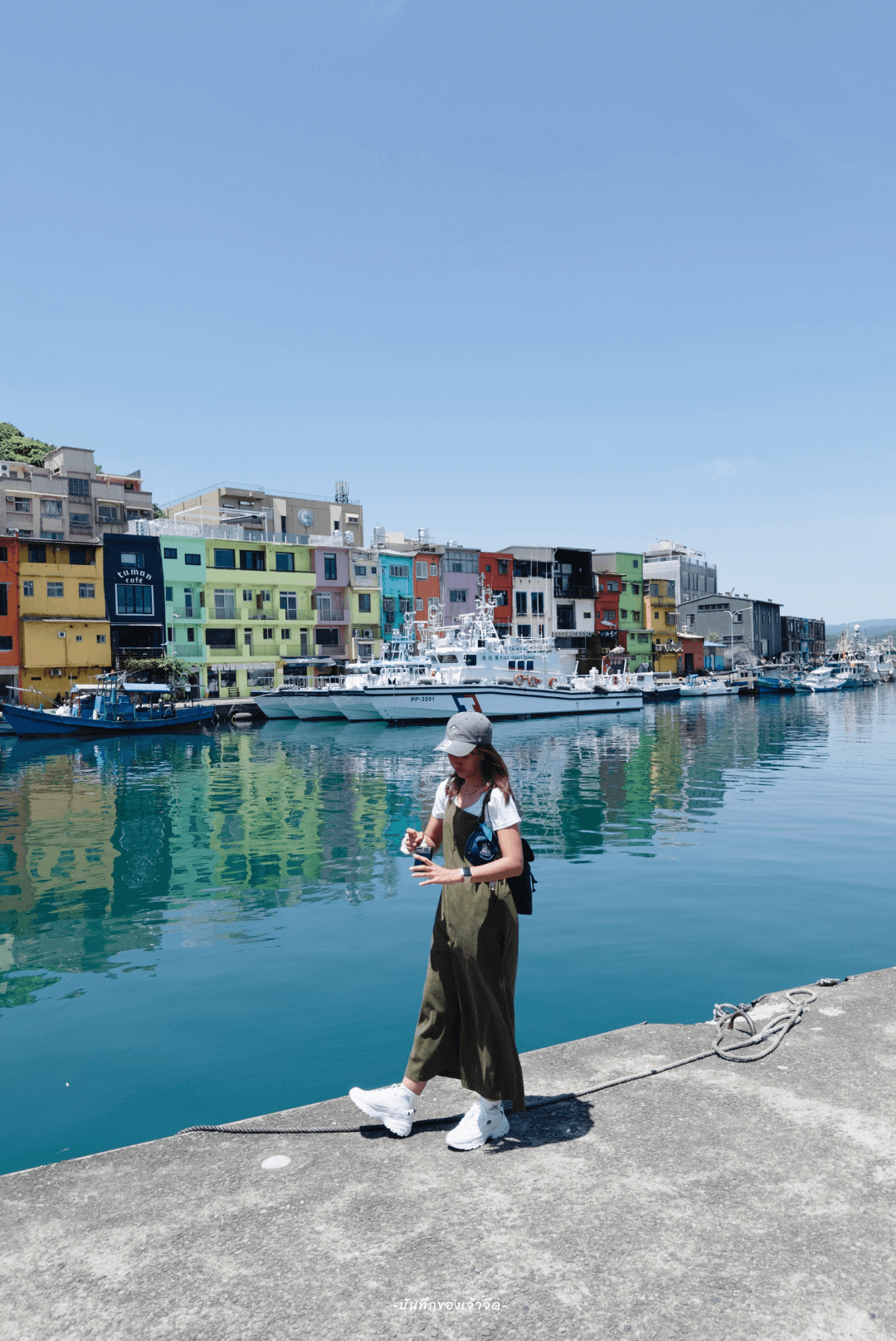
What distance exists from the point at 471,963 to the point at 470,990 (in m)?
0.13

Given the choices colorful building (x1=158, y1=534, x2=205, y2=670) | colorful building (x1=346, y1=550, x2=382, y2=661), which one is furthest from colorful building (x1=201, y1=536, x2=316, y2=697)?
colorful building (x1=346, y1=550, x2=382, y2=661)

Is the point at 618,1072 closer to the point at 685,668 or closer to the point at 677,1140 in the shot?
the point at 677,1140

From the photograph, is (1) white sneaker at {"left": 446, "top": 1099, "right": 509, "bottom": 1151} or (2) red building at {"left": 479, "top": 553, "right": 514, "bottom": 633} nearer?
(1) white sneaker at {"left": 446, "top": 1099, "right": 509, "bottom": 1151}

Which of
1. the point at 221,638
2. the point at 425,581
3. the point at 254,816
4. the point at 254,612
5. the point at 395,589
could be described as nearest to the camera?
the point at 254,816

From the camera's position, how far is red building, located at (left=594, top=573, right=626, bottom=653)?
79562 mm

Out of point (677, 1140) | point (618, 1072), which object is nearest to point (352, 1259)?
point (677, 1140)

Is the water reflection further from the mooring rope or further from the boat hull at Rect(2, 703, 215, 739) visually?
the mooring rope

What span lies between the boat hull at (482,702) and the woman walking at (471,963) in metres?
38.1

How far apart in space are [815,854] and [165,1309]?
13719 millimetres

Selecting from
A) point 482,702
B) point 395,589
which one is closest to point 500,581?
point 395,589

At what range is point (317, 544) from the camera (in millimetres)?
61531

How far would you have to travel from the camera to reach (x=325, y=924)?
10961 millimetres

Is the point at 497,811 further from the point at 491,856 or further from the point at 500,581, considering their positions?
the point at 500,581

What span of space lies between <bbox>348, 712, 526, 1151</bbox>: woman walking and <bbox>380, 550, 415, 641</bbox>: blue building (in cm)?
6041
